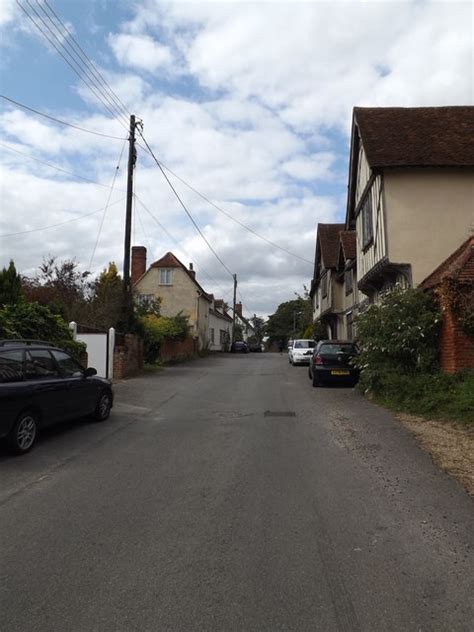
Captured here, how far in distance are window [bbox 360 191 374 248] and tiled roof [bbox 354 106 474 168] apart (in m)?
1.86

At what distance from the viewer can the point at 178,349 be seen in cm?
3469

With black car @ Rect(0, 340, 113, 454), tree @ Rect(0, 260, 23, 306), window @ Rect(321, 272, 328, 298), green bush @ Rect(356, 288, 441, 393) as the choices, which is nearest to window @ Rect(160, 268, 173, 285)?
window @ Rect(321, 272, 328, 298)

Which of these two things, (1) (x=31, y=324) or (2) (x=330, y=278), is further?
(2) (x=330, y=278)

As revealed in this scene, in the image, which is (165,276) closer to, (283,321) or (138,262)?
(138,262)

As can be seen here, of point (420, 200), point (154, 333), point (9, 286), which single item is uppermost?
point (420, 200)

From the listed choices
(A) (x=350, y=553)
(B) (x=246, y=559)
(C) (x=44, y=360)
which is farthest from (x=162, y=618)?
(C) (x=44, y=360)

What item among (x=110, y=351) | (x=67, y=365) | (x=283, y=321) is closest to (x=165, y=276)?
(x=110, y=351)

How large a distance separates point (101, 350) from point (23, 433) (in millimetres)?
11784

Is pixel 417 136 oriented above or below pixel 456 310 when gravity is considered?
above

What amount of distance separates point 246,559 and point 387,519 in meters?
1.57

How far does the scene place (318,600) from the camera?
11.1ft

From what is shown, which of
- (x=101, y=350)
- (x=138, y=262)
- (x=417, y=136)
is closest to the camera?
(x=417, y=136)

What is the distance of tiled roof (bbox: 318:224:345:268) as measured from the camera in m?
34.2

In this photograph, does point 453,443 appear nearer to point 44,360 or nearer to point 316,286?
point 44,360
